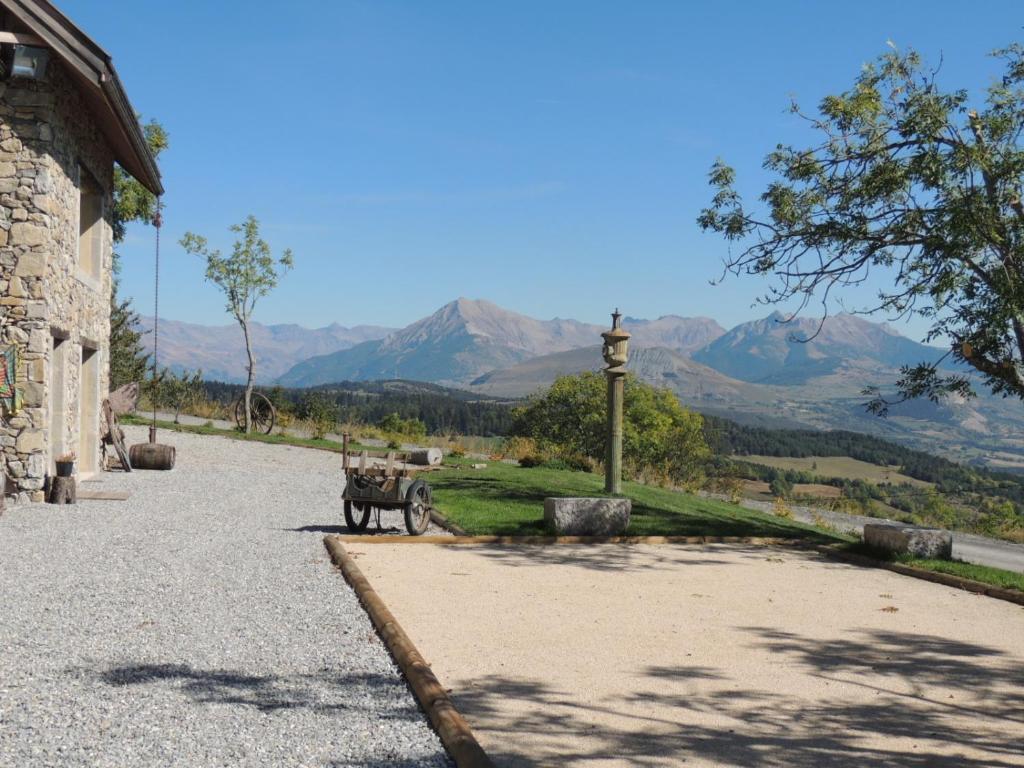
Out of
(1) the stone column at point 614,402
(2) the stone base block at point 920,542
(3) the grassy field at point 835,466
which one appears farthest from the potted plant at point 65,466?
(3) the grassy field at point 835,466

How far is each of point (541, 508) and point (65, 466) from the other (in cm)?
701

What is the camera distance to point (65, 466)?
13.0m

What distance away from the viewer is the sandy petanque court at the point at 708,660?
15.3ft

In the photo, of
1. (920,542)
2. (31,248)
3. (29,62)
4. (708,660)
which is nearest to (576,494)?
(920,542)

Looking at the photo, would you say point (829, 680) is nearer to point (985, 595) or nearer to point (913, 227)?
point (985, 595)

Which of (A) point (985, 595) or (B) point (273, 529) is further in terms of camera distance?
(B) point (273, 529)

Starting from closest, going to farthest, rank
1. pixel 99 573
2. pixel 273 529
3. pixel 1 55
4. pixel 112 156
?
pixel 99 573 < pixel 273 529 < pixel 1 55 < pixel 112 156

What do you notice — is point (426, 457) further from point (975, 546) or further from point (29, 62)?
point (975, 546)

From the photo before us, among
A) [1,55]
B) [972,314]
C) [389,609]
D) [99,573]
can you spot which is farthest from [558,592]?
[1,55]

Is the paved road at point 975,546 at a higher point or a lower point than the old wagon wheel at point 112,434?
lower

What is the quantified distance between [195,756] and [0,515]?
8983mm

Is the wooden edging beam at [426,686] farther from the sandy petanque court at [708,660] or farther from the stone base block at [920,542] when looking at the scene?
the stone base block at [920,542]

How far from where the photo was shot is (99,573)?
332 inches

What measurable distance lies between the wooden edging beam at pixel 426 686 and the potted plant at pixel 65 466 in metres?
6.91
